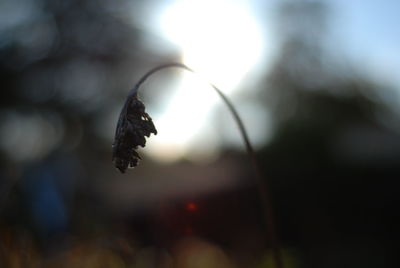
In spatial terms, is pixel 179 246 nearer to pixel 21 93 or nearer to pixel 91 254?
pixel 91 254

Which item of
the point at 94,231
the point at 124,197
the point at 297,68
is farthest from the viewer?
the point at 297,68

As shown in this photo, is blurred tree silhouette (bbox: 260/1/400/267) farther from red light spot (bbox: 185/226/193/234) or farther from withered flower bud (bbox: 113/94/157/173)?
withered flower bud (bbox: 113/94/157/173)

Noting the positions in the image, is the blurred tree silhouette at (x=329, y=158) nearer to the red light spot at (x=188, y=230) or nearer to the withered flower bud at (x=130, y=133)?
the red light spot at (x=188, y=230)

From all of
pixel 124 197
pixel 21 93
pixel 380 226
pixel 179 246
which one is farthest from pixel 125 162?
pixel 21 93

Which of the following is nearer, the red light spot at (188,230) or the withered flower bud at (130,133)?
the withered flower bud at (130,133)

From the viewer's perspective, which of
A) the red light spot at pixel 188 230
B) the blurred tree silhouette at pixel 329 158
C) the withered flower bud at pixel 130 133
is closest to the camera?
the withered flower bud at pixel 130 133

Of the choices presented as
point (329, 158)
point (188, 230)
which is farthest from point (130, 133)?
point (329, 158)

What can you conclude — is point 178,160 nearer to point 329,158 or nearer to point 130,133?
point 329,158

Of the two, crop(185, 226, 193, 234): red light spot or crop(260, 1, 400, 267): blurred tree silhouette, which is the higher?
crop(260, 1, 400, 267): blurred tree silhouette

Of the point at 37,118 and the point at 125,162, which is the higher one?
the point at 37,118
